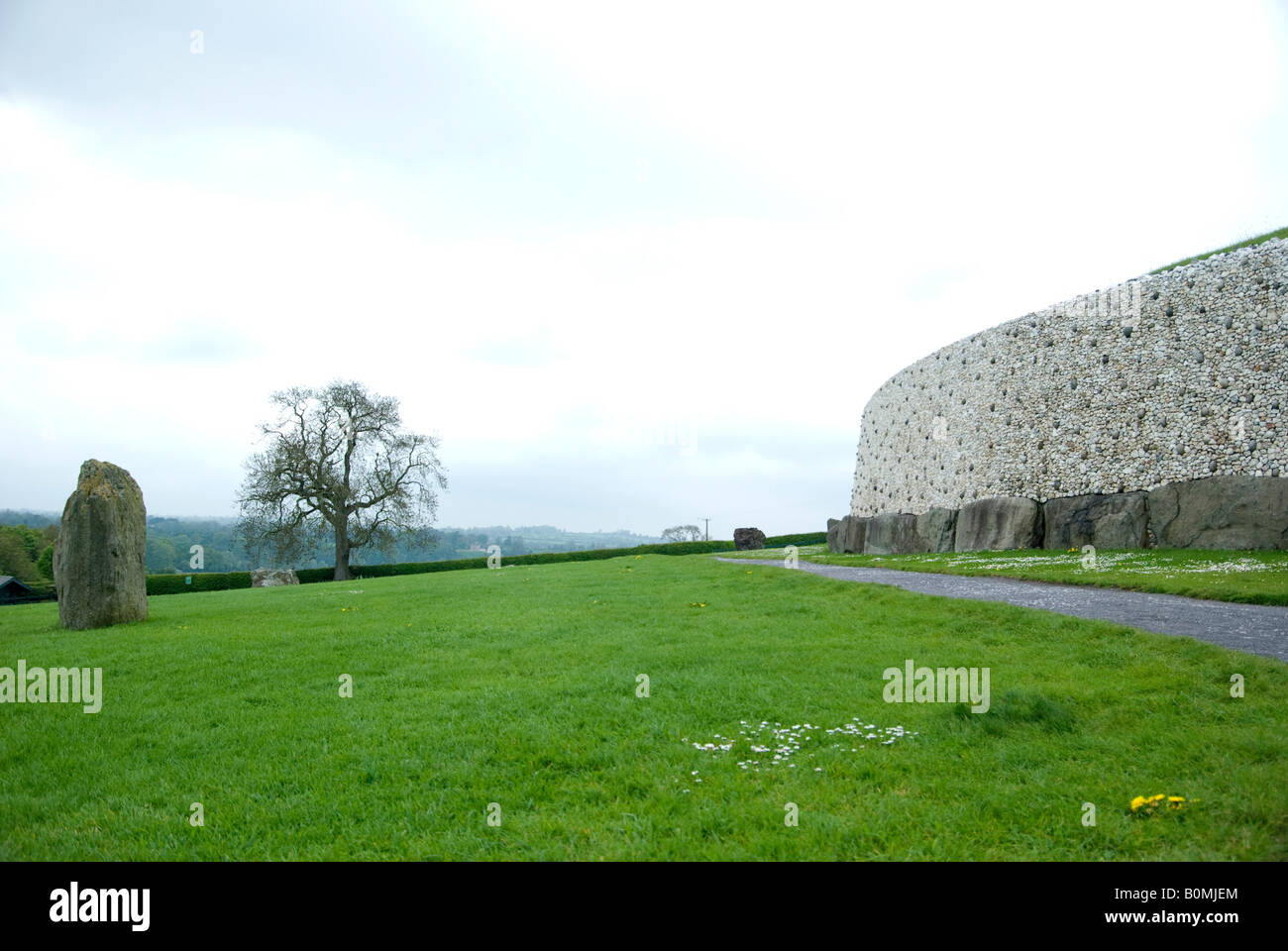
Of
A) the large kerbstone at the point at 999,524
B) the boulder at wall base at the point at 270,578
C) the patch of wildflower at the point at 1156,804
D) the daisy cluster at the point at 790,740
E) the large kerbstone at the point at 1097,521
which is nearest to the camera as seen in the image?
the patch of wildflower at the point at 1156,804

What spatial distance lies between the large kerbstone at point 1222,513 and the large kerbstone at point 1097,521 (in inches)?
16.9

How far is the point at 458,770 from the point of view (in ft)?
18.8

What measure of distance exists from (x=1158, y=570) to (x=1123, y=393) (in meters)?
9.89

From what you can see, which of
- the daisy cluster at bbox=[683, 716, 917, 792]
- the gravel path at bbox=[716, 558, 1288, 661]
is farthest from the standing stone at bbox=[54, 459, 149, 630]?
the gravel path at bbox=[716, 558, 1288, 661]

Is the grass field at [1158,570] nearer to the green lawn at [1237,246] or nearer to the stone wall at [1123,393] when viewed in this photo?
the stone wall at [1123,393]

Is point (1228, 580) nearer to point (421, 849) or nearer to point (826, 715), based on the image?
point (826, 715)

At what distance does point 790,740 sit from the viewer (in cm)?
625

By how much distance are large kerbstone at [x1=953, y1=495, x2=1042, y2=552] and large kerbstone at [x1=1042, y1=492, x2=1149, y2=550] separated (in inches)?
18.4

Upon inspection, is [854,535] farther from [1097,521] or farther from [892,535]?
[1097,521]

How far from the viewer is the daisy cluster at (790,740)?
5.86 metres

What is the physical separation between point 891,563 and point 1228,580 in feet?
37.6

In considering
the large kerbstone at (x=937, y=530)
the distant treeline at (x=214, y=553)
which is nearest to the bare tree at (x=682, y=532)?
the distant treeline at (x=214, y=553)
